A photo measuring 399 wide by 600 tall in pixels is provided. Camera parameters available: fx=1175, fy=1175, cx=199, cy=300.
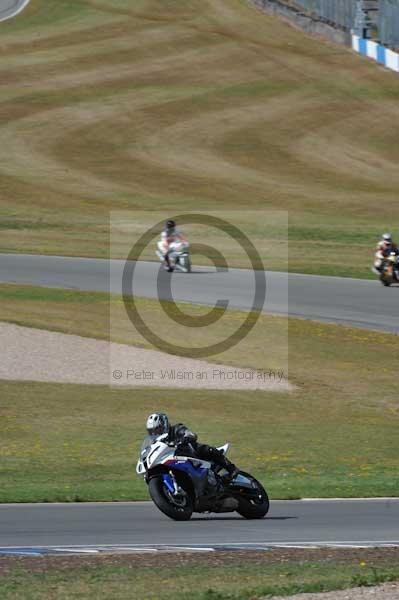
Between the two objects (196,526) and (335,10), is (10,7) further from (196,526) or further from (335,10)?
(196,526)

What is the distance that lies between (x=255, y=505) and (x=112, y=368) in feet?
37.6

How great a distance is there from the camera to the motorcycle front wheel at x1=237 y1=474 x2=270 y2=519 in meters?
15.0

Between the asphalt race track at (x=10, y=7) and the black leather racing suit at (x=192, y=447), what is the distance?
225 feet

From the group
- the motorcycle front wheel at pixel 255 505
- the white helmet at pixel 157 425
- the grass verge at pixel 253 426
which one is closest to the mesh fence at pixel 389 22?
the grass verge at pixel 253 426

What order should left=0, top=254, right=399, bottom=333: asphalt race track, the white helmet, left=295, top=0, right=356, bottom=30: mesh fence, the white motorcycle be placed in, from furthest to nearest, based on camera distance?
left=295, top=0, right=356, bottom=30: mesh fence → the white motorcycle → left=0, top=254, right=399, bottom=333: asphalt race track → the white helmet

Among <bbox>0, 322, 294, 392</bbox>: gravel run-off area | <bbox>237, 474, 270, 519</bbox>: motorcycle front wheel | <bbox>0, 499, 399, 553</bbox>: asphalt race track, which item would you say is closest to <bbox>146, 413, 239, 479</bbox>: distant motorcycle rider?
<bbox>237, 474, 270, 519</bbox>: motorcycle front wheel

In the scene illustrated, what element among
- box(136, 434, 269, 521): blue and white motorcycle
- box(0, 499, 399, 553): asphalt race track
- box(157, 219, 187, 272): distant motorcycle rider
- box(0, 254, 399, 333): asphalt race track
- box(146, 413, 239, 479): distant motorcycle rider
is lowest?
box(0, 254, 399, 333): asphalt race track

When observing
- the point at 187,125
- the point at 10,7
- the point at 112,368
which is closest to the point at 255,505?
the point at 112,368

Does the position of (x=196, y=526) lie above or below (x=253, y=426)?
above

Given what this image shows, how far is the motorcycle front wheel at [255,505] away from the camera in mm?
15008

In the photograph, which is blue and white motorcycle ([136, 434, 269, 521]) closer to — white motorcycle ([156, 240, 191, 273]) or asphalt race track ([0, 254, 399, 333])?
asphalt race track ([0, 254, 399, 333])

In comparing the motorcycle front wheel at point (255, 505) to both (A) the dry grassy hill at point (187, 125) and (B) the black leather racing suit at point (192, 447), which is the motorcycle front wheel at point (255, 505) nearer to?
(B) the black leather racing suit at point (192, 447)

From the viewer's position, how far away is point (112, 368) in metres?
26.1

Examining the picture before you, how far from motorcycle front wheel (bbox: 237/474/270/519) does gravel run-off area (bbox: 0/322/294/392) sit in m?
9.79
